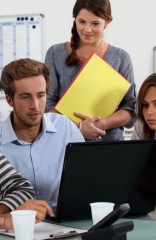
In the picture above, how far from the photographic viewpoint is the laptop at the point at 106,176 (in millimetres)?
1460

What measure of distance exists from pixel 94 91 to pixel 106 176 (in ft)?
2.88

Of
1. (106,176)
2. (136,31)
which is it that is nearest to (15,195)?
(106,176)

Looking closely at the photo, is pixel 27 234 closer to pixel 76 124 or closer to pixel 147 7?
pixel 76 124

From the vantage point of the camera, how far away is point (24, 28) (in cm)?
383

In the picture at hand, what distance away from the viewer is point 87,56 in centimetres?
241

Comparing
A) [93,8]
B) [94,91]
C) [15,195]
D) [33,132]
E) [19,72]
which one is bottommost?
[15,195]

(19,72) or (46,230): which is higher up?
(19,72)

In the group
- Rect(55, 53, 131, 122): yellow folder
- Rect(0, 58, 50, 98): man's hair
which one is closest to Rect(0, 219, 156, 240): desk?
Rect(0, 58, 50, 98): man's hair

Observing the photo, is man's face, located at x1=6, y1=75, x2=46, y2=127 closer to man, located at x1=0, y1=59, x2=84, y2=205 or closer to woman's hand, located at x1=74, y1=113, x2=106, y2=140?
man, located at x1=0, y1=59, x2=84, y2=205

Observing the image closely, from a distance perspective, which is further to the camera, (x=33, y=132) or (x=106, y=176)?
(x=33, y=132)

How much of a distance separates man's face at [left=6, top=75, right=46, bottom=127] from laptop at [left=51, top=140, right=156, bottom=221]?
56cm

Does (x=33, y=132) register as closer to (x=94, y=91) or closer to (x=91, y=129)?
(x=91, y=129)

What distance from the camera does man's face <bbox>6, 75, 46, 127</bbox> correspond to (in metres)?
2.01

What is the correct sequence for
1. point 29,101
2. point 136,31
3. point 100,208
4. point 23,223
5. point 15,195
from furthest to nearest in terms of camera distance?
point 136,31 < point 29,101 < point 15,195 < point 100,208 < point 23,223
